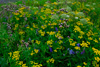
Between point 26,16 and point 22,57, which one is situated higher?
point 26,16

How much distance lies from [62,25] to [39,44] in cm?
82

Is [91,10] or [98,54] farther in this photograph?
[91,10]

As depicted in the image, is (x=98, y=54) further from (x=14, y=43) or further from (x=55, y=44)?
(x=14, y=43)

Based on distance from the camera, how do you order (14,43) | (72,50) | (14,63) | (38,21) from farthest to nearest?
1. (38,21)
2. (14,43)
3. (72,50)
4. (14,63)

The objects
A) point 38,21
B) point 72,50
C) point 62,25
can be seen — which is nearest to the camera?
point 72,50

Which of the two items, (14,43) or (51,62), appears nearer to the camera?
(51,62)

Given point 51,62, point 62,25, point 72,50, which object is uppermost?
point 62,25

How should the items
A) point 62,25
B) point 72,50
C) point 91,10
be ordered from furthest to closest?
point 91,10 < point 62,25 < point 72,50

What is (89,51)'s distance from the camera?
6.67 feet

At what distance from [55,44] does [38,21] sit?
116 centimetres

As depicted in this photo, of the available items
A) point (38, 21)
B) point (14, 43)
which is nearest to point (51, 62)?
point (14, 43)

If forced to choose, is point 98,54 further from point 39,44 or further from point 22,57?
point 22,57

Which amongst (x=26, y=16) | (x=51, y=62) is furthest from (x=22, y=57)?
(x=26, y=16)

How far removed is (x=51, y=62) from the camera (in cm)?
194
